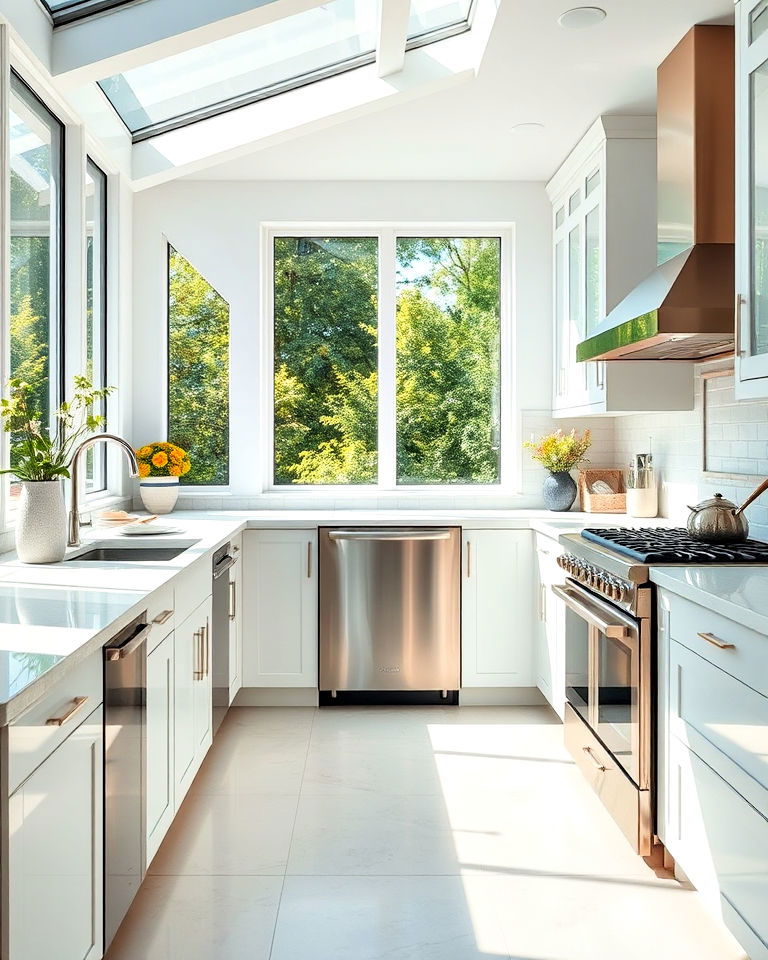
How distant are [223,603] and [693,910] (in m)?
2.08

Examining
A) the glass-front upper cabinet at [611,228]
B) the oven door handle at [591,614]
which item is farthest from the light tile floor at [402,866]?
the glass-front upper cabinet at [611,228]

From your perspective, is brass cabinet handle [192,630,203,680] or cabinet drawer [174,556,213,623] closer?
cabinet drawer [174,556,213,623]

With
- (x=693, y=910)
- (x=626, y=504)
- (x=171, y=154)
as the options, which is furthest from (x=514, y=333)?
(x=693, y=910)

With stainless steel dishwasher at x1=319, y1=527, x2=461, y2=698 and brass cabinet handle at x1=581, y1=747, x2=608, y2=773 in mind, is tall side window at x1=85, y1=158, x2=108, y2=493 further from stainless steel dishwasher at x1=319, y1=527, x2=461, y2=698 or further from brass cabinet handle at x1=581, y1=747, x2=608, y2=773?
brass cabinet handle at x1=581, y1=747, x2=608, y2=773

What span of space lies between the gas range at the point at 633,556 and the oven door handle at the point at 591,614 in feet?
0.19

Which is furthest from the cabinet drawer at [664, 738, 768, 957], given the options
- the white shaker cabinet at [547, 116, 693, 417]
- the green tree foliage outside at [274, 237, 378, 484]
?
the green tree foliage outside at [274, 237, 378, 484]

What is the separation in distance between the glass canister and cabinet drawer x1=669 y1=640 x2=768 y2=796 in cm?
→ 166

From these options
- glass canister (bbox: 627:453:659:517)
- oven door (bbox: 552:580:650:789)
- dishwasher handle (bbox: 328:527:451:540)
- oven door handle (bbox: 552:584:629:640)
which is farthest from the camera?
dishwasher handle (bbox: 328:527:451:540)

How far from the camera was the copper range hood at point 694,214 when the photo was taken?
2.65 metres

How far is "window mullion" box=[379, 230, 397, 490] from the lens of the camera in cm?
479

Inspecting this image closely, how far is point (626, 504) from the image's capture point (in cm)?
420

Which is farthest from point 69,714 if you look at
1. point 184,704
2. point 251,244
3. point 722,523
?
point 251,244

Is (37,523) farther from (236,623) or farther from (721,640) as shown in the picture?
(721,640)

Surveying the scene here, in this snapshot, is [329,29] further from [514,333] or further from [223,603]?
[223,603]
